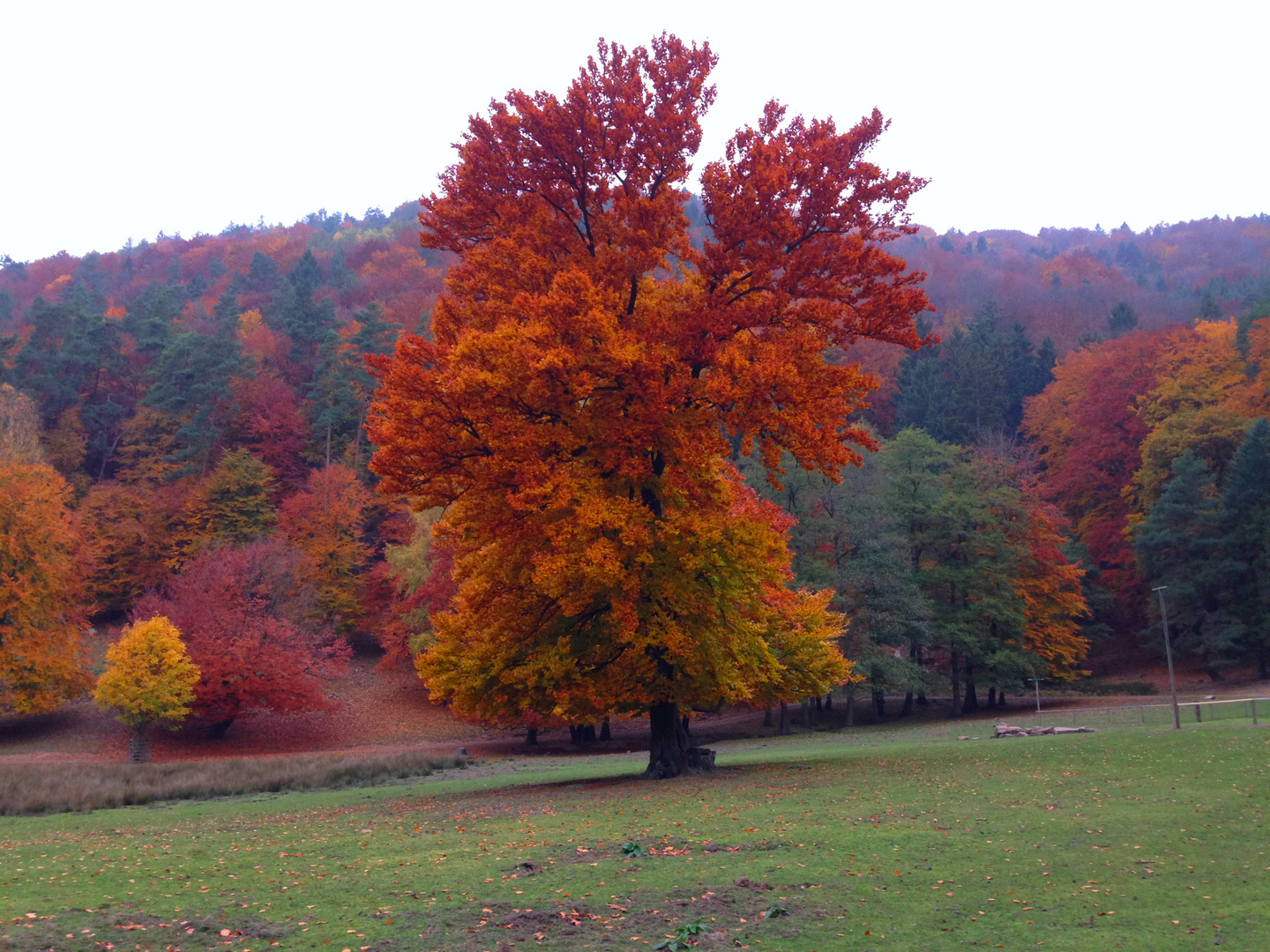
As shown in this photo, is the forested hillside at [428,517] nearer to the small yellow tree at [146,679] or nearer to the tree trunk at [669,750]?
the small yellow tree at [146,679]

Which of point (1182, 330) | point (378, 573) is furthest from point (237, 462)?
point (1182, 330)

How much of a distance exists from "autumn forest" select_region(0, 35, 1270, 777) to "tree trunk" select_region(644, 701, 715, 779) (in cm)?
10

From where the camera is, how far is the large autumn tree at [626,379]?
16.7m

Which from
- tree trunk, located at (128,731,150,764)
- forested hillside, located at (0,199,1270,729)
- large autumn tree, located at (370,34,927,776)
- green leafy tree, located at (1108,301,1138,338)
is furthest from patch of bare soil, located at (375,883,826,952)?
green leafy tree, located at (1108,301,1138,338)

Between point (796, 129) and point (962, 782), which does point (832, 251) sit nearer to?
point (796, 129)

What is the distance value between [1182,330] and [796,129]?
5793 centimetres

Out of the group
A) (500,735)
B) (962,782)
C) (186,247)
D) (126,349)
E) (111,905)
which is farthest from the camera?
(186,247)

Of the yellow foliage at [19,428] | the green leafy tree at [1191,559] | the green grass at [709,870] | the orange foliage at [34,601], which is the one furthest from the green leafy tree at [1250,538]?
the yellow foliage at [19,428]

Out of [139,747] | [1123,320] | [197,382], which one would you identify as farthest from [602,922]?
[1123,320]

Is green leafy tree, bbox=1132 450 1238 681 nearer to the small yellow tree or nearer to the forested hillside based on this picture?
the forested hillside

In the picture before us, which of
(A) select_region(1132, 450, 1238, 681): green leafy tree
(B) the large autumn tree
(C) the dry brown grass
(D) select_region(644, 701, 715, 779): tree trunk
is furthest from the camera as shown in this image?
(A) select_region(1132, 450, 1238, 681): green leafy tree

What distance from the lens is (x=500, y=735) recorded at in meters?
48.5

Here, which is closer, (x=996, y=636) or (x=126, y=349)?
(x=996, y=636)

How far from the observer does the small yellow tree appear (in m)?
38.7
